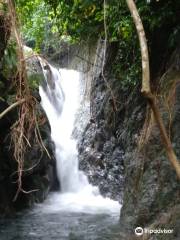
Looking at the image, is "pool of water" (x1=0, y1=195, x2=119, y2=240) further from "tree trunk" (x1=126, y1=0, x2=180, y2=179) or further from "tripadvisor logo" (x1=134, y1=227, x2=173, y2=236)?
"tree trunk" (x1=126, y1=0, x2=180, y2=179)

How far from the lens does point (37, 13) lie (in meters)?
10.7

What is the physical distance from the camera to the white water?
10242 mm

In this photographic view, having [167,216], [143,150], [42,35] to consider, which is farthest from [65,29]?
[167,216]

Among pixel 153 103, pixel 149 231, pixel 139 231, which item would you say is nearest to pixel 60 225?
pixel 139 231

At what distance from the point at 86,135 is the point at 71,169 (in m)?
1.15

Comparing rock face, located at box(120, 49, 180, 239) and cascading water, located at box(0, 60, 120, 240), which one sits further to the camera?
cascading water, located at box(0, 60, 120, 240)

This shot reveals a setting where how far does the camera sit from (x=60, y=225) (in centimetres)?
817

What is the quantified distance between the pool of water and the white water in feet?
0.85

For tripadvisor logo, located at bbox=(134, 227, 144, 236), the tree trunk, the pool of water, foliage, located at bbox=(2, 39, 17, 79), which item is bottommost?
→ the pool of water

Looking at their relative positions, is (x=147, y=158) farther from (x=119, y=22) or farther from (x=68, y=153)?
(x=68, y=153)

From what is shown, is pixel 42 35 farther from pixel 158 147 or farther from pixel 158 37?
pixel 158 147

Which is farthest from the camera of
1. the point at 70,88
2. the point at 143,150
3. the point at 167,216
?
the point at 70,88

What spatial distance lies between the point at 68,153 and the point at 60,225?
4759mm

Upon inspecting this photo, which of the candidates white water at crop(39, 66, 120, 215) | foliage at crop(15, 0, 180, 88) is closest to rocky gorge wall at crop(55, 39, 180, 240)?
foliage at crop(15, 0, 180, 88)
